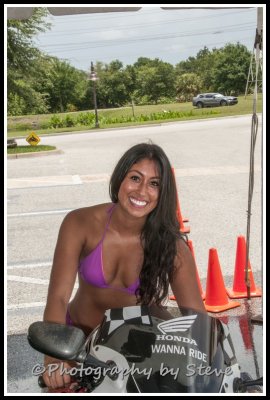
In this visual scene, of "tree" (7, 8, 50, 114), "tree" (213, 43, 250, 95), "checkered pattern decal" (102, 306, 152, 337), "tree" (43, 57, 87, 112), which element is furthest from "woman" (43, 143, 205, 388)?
"tree" (213, 43, 250, 95)

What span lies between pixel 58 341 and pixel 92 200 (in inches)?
351

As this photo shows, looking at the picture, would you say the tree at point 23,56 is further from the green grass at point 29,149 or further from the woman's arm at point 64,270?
the woman's arm at point 64,270

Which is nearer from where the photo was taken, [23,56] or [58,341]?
[58,341]

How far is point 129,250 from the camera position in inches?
90.8

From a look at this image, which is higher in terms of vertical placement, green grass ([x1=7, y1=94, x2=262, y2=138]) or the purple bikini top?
green grass ([x1=7, y1=94, x2=262, y2=138])

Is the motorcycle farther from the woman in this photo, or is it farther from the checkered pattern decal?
the woman

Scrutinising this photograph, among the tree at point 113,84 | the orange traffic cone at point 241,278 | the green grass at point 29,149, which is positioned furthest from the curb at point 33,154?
the orange traffic cone at point 241,278

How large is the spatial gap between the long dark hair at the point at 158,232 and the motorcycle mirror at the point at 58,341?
0.59 meters

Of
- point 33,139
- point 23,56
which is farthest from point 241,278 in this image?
point 23,56

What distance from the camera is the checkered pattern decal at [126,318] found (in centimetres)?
172

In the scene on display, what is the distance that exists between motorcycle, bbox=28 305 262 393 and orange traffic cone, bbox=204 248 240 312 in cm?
290

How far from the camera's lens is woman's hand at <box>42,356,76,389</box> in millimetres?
1771

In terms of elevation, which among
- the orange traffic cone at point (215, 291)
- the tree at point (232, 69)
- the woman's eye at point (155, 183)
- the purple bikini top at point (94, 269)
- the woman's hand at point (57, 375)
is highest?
the tree at point (232, 69)

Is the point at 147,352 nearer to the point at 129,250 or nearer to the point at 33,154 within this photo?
the point at 129,250
